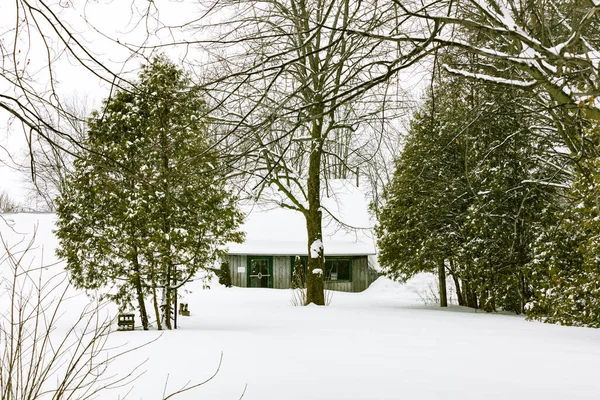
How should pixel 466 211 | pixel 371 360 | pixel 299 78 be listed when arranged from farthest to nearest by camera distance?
pixel 466 211 → pixel 299 78 → pixel 371 360

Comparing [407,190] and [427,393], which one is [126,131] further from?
[407,190]

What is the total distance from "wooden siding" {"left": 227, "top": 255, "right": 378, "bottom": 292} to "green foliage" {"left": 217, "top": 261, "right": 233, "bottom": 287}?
2.41 feet

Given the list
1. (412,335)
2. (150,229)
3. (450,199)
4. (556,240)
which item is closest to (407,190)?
(450,199)

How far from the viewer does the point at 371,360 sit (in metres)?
6.68

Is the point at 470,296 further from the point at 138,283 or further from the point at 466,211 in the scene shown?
the point at 138,283

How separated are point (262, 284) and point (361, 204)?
6.95 m

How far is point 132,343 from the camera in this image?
811 cm

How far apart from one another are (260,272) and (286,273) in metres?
1.44

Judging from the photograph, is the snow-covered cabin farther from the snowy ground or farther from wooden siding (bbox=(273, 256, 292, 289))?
the snowy ground

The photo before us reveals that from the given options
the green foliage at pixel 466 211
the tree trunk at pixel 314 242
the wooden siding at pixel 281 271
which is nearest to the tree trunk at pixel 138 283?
the tree trunk at pixel 314 242

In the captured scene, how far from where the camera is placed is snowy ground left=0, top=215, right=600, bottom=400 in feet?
16.6

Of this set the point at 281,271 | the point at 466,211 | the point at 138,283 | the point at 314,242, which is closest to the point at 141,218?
the point at 138,283

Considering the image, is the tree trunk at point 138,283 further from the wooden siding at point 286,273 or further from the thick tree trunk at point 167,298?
the wooden siding at point 286,273

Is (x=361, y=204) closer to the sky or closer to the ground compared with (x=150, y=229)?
closer to the sky
